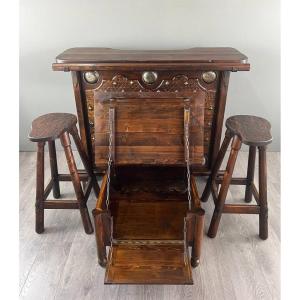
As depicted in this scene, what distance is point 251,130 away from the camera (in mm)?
2469

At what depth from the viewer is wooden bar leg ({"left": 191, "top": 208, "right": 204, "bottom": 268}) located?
2.10 metres

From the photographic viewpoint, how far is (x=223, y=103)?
282cm

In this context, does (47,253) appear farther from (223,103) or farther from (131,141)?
(223,103)

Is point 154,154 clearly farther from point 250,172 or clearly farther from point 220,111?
point 250,172

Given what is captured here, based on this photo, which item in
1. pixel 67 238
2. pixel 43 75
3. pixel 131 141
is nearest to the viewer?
pixel 131 141

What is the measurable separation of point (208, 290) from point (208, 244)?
43 centimetres

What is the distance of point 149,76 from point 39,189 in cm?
104

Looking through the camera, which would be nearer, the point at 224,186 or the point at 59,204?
the point at 224,186

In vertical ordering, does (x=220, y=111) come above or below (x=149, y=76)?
below

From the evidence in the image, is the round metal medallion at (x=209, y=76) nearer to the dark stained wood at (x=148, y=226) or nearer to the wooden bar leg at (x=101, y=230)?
the dark stained wood at (x=148, y=226)

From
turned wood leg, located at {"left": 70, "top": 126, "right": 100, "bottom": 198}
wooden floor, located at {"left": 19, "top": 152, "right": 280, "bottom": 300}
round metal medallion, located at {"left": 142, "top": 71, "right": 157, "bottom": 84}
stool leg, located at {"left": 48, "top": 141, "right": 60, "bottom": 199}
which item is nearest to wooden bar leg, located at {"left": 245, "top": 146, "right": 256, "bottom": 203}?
wooden floor, located at {"left": 19, "top": 152, "right": 280, "bottom": 300}

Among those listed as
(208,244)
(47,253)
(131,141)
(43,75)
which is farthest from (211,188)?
(43,75)

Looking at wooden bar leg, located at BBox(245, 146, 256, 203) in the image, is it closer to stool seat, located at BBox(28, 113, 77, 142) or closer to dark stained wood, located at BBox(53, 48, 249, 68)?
dark stained wood, located at BBox(53, 48, 249, 68)

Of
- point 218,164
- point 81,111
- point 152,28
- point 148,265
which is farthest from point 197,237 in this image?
point 152,28
